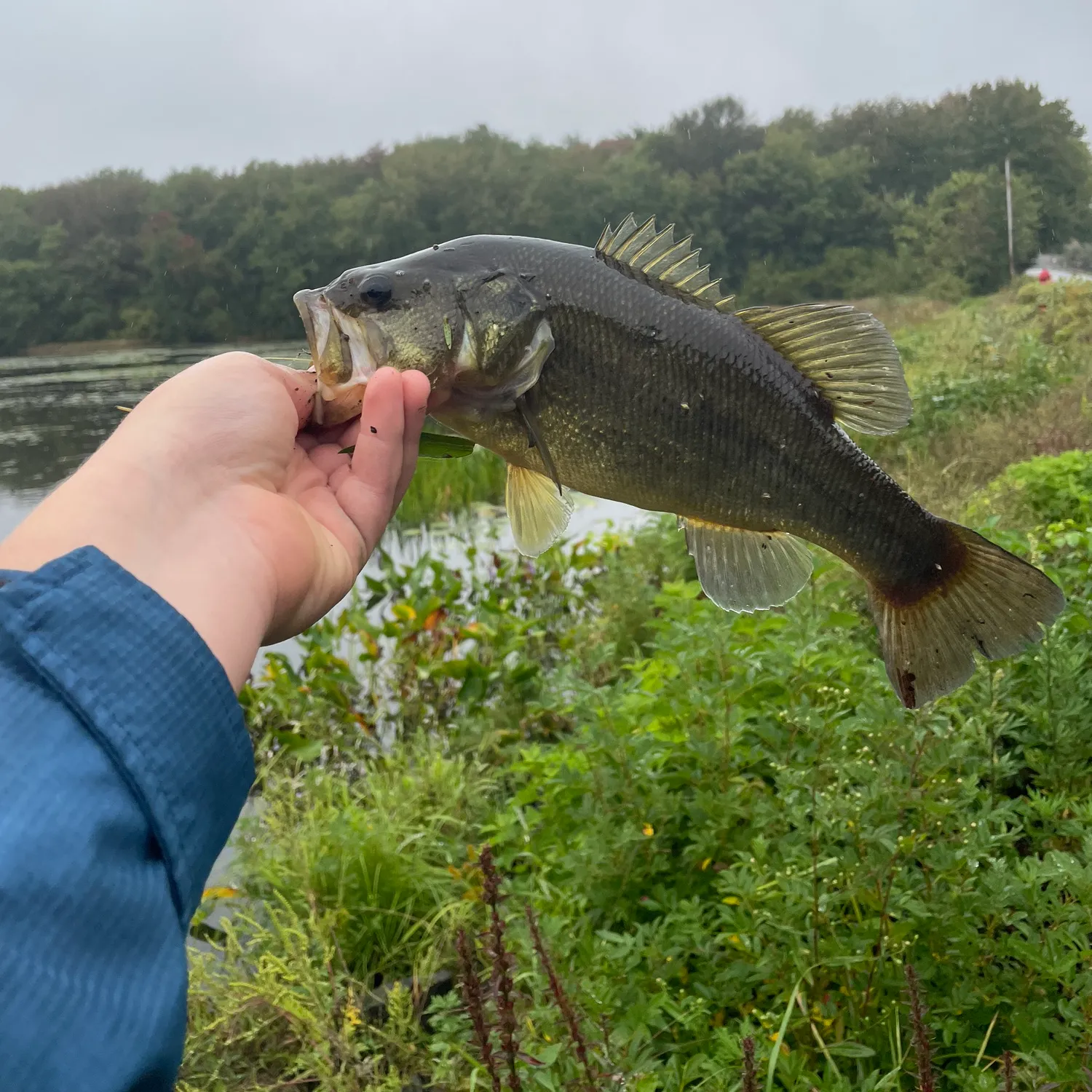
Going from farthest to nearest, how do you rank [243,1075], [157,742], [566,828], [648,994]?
[566,828]
[243,1075]
[648,994]
[157,742]

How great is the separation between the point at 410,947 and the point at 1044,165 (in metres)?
30.5

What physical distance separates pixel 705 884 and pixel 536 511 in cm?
126

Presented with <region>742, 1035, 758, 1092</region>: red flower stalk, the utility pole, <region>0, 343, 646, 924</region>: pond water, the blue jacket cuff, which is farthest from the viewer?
the utility pole

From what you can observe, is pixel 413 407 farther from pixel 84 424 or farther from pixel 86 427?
pixel 84 424

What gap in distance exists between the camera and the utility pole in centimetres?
2279

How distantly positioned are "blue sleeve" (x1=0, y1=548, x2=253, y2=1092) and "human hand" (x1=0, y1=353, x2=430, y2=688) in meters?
0.17

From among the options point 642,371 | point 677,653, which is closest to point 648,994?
point 677,653

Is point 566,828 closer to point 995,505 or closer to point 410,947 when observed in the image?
point 410,947

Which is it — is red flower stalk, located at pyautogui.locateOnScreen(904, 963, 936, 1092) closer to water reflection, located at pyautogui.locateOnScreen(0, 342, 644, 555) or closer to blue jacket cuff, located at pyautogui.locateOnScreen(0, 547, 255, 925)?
blue jacket cuff, located at pyautogui.locateOnScreen(0, 547, 255, 925)

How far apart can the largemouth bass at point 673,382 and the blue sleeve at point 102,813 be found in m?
0.87

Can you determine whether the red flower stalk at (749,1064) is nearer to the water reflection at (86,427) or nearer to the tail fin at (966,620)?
the tail fin at (966,620)

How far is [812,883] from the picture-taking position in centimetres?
191

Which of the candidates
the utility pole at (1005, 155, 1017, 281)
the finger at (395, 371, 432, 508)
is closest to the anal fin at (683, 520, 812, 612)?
the finger at (395, 371, 432, 508)

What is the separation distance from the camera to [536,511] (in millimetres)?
1985
